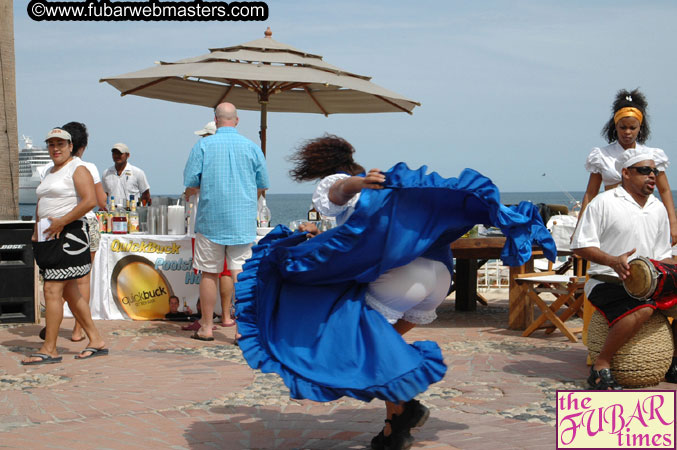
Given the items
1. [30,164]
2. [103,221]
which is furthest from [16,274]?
[30,164]

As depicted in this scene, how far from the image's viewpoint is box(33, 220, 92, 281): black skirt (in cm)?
639

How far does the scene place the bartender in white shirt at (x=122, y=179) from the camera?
966 centimetres

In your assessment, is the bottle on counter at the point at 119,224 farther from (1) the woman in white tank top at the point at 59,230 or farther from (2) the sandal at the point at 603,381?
(2) the sandal at the point at 603,381

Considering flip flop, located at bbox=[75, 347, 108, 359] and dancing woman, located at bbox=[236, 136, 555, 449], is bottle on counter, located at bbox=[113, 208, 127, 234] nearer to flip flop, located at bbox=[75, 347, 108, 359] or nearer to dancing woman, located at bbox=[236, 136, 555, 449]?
flip flop, located at bbox=[75, 347, 108, 359]

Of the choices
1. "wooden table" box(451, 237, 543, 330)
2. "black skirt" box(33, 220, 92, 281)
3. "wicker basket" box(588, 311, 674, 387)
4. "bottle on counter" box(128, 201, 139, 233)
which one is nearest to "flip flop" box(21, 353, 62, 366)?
"black skirt" box(33, 220, 92, 281)

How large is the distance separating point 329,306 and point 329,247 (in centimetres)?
29

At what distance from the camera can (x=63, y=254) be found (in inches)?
253

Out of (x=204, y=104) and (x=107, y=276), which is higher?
(x=204, y=104)

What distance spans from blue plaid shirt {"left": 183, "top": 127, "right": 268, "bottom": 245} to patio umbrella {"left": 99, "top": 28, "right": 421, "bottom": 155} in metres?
1.30

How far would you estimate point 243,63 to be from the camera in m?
9.29

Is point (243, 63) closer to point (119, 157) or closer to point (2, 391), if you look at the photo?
point (119, 157)

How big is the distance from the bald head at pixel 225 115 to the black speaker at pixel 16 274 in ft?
8.37

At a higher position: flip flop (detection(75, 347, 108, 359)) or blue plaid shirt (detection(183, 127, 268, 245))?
blue plaid shirt (detection(183, 127, 268, 245))

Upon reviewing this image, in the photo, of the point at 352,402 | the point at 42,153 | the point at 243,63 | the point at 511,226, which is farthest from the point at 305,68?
the point at 42,153
